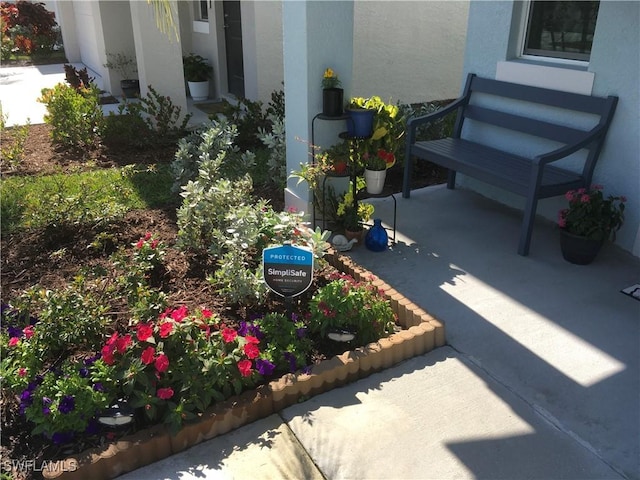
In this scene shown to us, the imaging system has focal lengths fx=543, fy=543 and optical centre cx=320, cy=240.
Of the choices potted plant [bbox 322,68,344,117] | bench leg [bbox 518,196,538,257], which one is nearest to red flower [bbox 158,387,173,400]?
potted plant [bbox 322,68,344,117]

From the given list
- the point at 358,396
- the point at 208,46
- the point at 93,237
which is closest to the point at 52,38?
the point at 208,46

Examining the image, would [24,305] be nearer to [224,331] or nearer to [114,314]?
[114,314]

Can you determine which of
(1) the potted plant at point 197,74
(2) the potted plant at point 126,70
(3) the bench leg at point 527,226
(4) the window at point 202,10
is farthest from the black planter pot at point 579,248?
(4) the window at point 202,10

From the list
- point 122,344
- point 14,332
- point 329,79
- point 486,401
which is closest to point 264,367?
point 122,344

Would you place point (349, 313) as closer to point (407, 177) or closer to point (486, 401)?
point (486, 401)

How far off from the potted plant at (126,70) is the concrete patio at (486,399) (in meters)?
7.15

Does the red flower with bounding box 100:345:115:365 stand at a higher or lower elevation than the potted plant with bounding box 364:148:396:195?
lower

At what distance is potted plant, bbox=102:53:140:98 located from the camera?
9445 mm

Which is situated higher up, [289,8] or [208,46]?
[289,8]

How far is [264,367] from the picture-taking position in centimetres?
256

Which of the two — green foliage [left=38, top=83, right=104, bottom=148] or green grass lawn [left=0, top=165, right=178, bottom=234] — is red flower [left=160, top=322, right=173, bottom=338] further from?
green foliage [left=38, top=83, right=104, bottom=148]

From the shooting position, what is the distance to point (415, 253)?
412cm

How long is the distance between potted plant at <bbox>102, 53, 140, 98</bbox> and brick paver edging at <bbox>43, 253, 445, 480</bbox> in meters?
7.73

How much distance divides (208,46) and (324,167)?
695 centimetres
